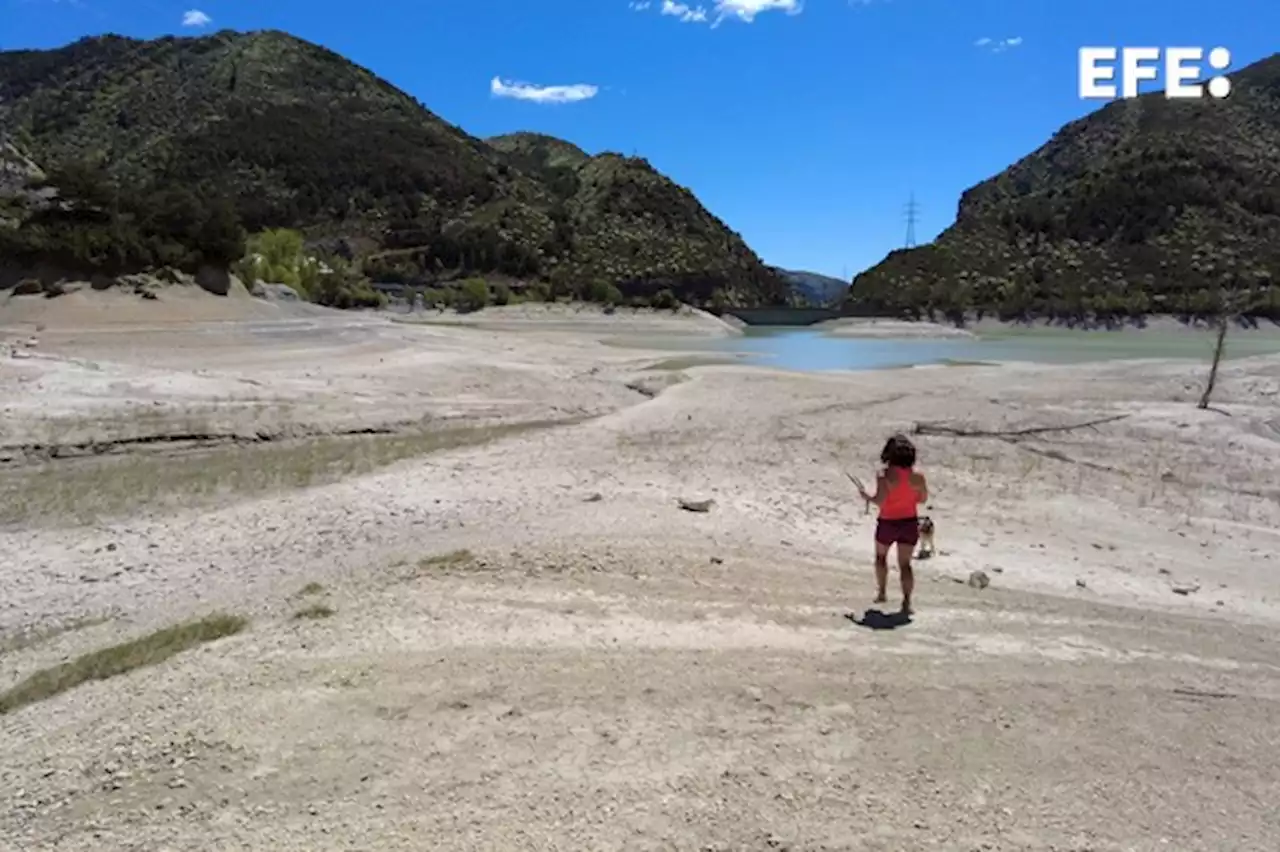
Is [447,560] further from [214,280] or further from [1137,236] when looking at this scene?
[1137,236]

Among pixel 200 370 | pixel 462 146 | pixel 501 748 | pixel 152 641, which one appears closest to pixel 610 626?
pixel 501 748

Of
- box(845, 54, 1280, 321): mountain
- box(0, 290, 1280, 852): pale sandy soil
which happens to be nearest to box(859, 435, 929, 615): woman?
box(0, 290, 1280, 852): pale sandy soil

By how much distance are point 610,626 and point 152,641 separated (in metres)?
3.34

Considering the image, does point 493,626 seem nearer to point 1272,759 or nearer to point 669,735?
point 669,735

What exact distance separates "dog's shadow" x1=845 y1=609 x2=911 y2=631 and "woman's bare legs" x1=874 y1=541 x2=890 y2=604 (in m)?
0.20

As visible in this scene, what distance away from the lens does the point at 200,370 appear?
80.5 feet

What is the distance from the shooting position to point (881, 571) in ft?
24.4

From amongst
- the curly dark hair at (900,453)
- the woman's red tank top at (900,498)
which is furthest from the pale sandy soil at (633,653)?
the curly dark hair at (900,453)

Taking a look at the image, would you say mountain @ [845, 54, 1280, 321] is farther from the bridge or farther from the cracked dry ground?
the cracked dry ground

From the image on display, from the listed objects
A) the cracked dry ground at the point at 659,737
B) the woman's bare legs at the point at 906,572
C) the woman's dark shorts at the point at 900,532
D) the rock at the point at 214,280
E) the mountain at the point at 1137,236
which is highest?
the mountain at the point at 1137,236

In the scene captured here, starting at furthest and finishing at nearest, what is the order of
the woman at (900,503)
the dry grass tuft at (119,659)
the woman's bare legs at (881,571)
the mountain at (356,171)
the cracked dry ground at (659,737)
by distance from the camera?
the mountain at (356,171)
the woman's bare legs at (881,571)
the woman at (900,503)
the dry grass tuft at (119,659)
the cracked dry ground at (659,737)

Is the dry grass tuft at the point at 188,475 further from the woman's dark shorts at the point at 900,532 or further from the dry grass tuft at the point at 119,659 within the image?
the woman's dark shorts at the point at 900,532

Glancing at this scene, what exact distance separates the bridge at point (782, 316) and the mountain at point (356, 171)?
41.9 feet

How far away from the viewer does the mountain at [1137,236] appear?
112188 mm
